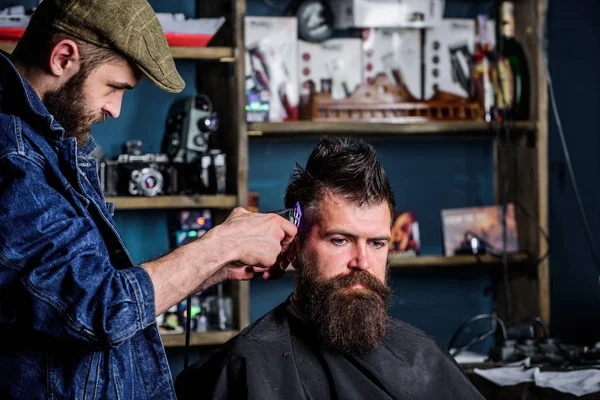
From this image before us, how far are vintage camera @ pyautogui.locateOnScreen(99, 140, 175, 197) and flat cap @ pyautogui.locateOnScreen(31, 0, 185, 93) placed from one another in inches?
54.4

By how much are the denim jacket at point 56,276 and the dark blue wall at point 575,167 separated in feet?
7.29

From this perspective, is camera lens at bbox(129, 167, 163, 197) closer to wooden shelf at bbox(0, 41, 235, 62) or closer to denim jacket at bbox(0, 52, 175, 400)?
wooden shelf at bbox(0, 41, 235, 62)

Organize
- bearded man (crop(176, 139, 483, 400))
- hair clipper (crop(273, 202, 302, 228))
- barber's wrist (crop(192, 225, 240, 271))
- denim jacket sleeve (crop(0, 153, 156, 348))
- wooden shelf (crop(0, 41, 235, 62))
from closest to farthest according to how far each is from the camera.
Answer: denim jacket sleeve (crop(0, 153, 156, 348)) < barber's wrist (crop(192, 225, 240, 271)) < hair clipper (crop(273, 202, 302, 228)) < bearded man (crop(176, 139, 483, 400)) < wooden shelf (crop(0, 41, 235, 62))

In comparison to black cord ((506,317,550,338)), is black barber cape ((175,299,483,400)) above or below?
above

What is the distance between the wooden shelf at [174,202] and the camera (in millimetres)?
3066

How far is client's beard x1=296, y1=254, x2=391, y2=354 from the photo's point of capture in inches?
83.3

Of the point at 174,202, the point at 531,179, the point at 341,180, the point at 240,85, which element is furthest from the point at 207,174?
the point at 531,179

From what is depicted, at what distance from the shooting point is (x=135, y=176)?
10.2 feet

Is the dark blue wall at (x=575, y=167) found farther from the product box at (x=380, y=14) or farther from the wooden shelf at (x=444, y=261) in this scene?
the product box at (x=380, y=14)

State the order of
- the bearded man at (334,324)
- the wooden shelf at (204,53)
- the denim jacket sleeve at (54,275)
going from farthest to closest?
the wooden shelf at (204,53), the bearded man at (334,324), the denim jacket sleeve at (54,275)

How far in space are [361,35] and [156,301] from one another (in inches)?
87.5

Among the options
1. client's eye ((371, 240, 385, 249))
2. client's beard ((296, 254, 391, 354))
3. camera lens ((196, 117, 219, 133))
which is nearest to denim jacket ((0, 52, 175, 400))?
client's beard ((296, 254, 391, 354))

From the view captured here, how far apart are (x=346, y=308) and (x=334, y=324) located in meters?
0.05

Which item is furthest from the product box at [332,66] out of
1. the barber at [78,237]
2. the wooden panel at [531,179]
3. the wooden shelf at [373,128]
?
the barber at [78,237]
